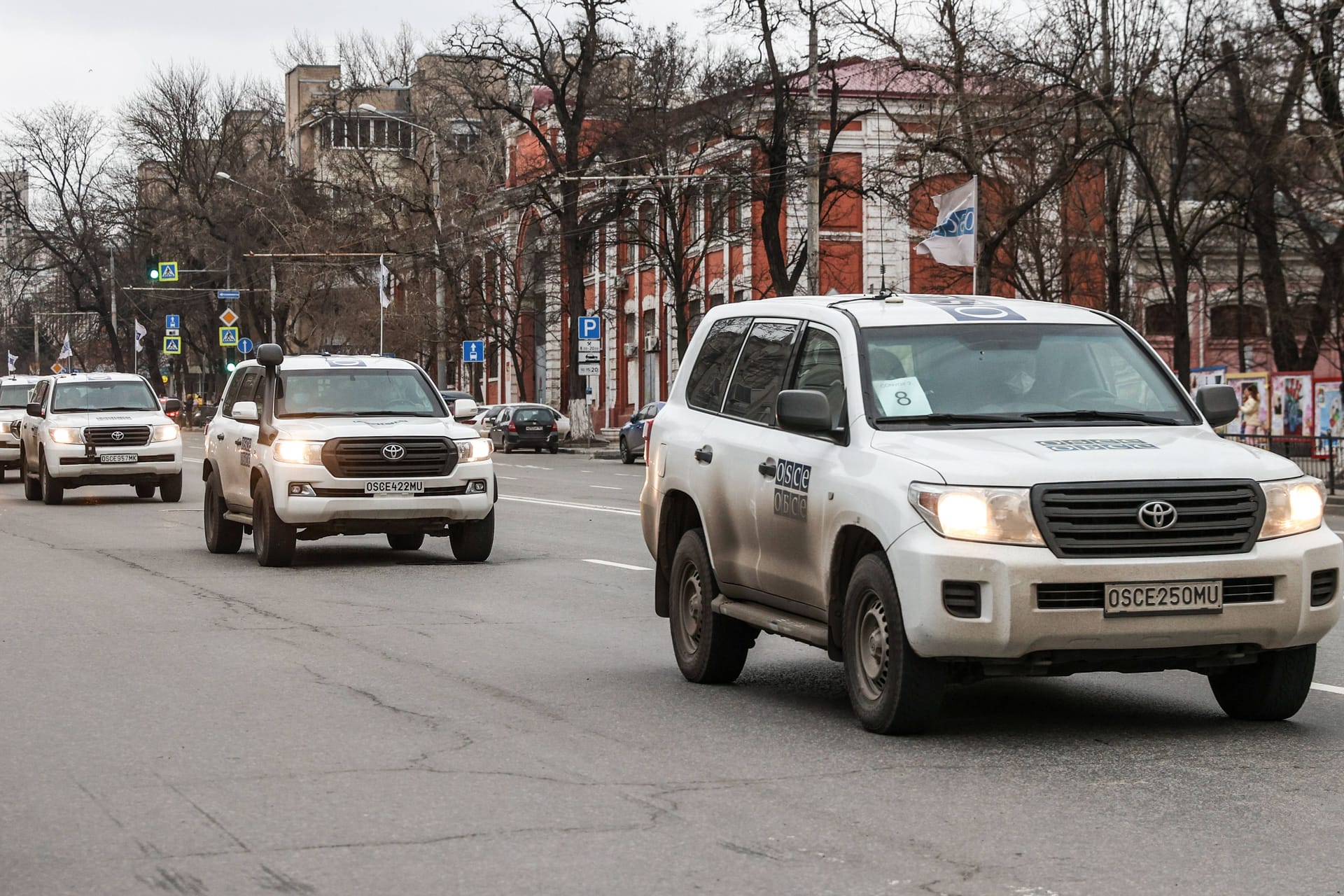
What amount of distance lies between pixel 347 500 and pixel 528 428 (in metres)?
40.1

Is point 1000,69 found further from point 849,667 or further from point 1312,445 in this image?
point 849,667

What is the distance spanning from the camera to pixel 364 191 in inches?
2808

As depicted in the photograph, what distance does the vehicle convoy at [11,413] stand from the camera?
35.4m

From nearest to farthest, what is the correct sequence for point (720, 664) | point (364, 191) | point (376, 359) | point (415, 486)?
point (720, 664) < point (415, 486) < point (376, 359) < point (364, 191)

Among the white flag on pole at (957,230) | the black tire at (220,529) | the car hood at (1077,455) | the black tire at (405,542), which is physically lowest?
the black tire at (405,542)

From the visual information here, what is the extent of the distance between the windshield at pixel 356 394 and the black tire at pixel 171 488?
1136cm

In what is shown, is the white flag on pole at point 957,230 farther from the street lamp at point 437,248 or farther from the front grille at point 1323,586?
the street lamp at point 437,248

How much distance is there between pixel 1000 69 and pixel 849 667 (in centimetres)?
2691

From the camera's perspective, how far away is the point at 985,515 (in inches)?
302

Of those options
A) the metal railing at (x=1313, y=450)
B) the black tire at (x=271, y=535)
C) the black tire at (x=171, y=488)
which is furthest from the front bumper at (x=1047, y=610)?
the black tire at (x=171, y=488)

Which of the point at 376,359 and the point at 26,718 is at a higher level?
the point at 376,359

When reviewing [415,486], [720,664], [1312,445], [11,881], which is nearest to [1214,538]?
[720,664]

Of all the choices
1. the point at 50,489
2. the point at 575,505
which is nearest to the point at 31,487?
the point at 50,489

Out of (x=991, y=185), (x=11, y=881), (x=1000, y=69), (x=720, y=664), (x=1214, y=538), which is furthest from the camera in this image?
(x=991, y=185)
